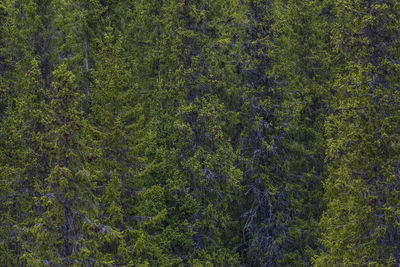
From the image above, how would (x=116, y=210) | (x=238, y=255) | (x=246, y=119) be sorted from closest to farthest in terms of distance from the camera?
(x=116, y=210)
(x=238, y=255)
(x=246, y=119)

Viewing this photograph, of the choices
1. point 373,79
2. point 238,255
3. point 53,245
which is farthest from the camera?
point 238,255

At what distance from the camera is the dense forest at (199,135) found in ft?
48.4

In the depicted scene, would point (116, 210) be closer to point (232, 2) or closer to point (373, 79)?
point (373, 79)

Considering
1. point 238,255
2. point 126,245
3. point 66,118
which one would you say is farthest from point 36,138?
point 238,255

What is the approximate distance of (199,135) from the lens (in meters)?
20.6

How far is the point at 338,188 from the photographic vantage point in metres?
14.9

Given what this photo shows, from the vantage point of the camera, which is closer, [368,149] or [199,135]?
[368,149]

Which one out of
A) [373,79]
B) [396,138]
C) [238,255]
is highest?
[373,79]

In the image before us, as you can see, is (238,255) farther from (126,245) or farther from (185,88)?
(185,88)

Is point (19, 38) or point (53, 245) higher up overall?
point (19, 38)

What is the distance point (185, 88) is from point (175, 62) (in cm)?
118

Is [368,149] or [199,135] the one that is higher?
[368,149]

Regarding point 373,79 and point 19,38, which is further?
point 19,38

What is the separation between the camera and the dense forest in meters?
14.7
